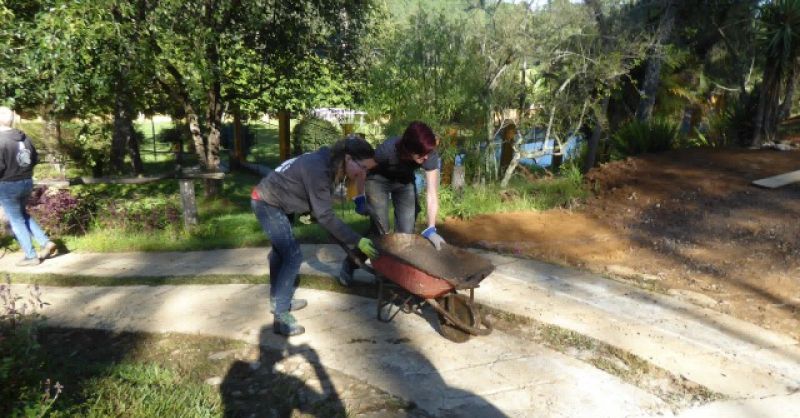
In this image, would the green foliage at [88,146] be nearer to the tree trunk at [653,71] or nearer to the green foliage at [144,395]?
the green foliage at [144,395]

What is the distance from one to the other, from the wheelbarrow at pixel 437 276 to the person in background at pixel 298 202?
25 centimetres

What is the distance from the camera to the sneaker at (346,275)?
500 cm

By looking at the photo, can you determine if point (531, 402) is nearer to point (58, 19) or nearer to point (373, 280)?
point (373, 280)

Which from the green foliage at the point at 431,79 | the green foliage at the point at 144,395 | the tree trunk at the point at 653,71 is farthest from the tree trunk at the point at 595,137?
the green foliage at the point at 144,395

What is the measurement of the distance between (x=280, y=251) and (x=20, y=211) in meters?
3.50

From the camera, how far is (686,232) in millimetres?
6645

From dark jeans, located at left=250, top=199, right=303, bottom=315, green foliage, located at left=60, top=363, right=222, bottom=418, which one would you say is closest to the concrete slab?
dark jeans, located at left=250, top=199, right=303, bottom=315

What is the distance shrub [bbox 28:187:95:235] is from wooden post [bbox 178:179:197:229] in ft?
4.91

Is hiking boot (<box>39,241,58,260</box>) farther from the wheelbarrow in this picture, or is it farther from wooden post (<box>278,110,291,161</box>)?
wooden post (<box>278,110,291,161</box>)

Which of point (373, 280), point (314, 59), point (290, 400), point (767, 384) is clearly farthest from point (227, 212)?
point (767, 384)

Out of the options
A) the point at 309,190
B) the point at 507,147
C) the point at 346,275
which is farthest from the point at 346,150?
the point at 507,147

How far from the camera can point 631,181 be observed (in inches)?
337

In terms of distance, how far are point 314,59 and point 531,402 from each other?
8.51 meters

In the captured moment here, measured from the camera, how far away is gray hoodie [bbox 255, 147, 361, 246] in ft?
12.0
